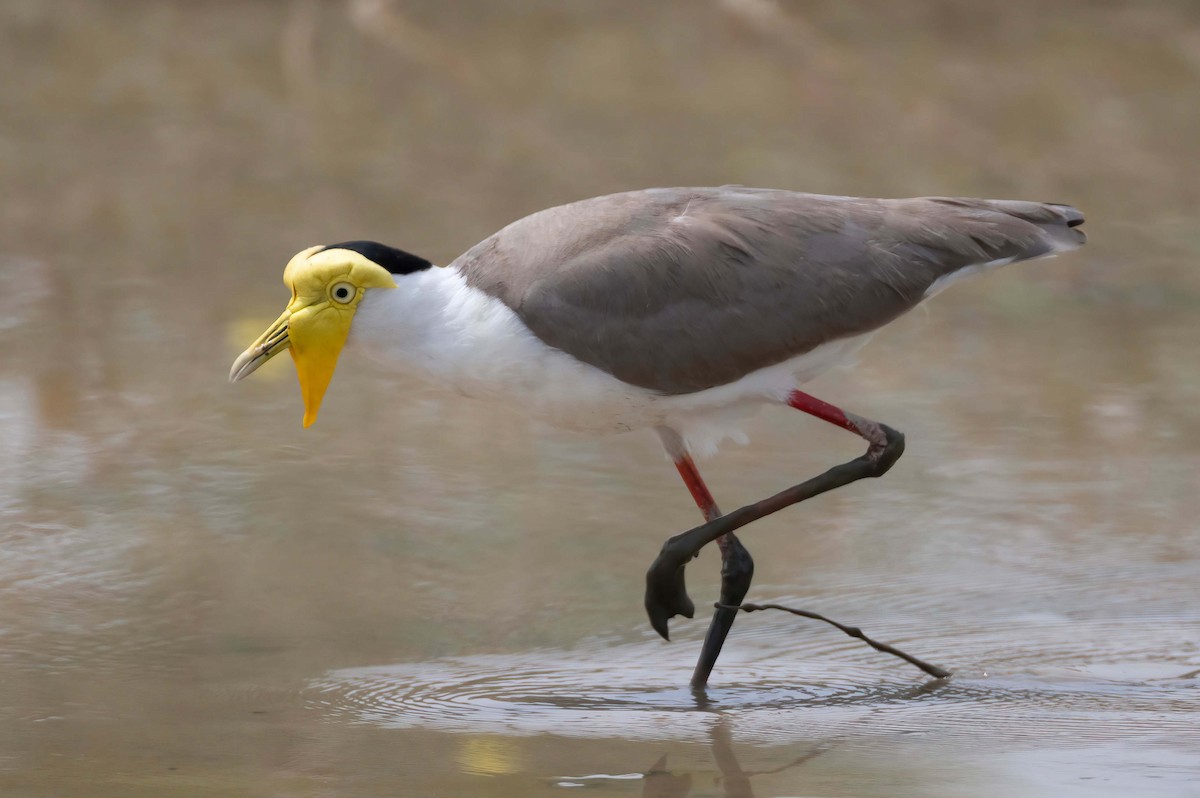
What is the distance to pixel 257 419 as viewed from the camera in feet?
21.1

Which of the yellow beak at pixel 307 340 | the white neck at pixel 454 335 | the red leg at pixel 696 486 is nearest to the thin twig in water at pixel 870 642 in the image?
the red leg at pixel 696 486

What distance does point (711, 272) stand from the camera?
421 cm

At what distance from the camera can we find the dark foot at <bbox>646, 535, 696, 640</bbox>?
4285 millimetres

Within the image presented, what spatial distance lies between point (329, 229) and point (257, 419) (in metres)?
2.69

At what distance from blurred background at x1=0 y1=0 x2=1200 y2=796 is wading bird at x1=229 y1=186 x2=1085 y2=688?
0.59m

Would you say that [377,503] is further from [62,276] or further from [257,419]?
[62,276]

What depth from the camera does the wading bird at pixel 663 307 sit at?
4109 millimetres

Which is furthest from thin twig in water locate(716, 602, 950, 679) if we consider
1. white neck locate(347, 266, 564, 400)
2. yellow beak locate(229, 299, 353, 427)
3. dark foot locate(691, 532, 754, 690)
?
yellow beak locate(229, 299, 353, 427)

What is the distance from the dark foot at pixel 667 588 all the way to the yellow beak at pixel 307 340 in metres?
0.90

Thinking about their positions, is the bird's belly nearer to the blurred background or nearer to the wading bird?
the wading bird

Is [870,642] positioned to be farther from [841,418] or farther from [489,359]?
[489,359]

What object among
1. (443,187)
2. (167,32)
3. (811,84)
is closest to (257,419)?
(443,187)

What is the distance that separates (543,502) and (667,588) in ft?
4.43

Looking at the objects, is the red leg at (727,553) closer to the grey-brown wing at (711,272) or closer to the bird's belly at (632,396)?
the bird's belly at (632,396)
